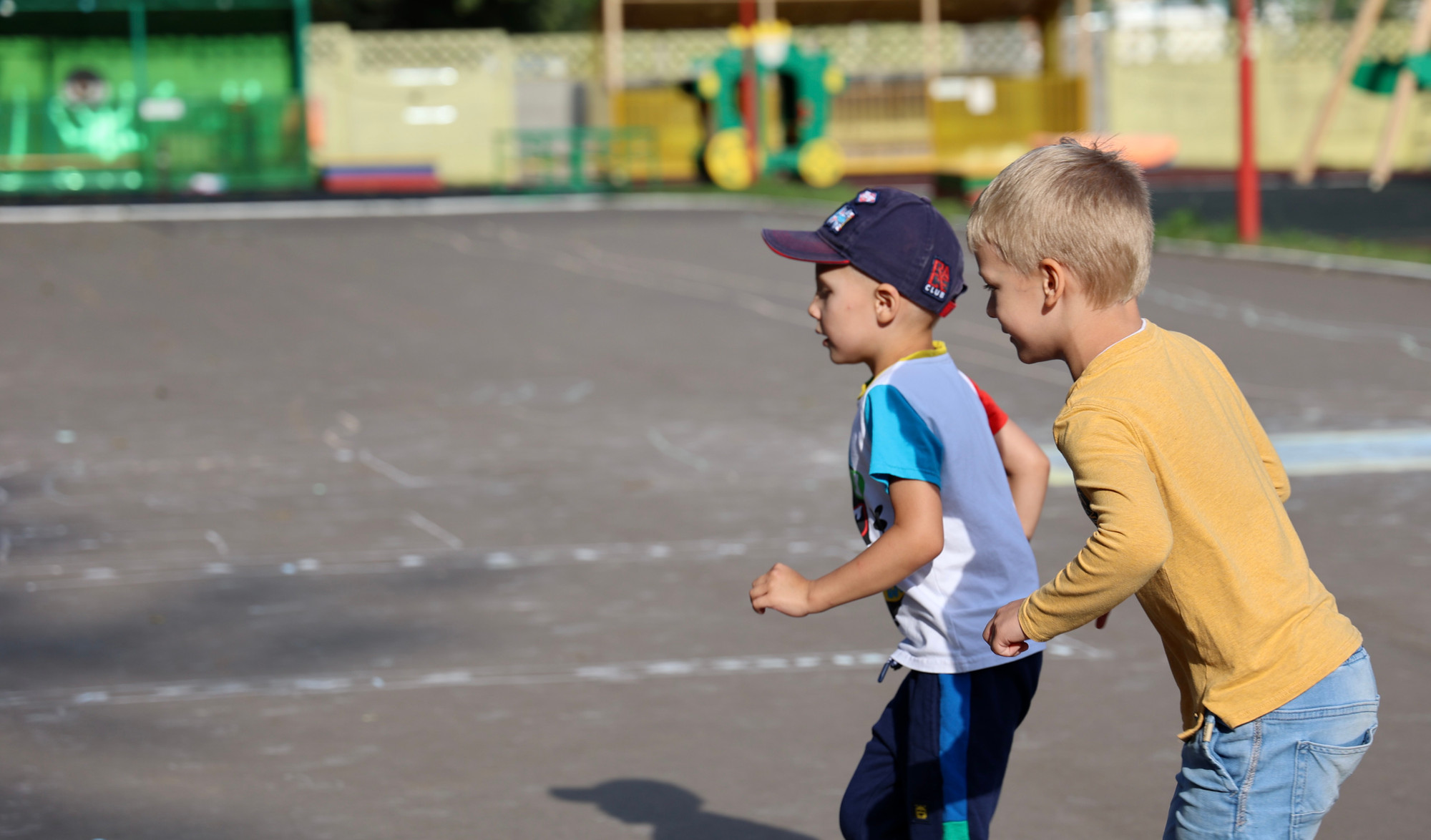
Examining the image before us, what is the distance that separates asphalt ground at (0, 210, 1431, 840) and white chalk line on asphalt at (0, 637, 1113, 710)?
16 millimetres

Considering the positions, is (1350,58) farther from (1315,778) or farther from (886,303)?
(1315,778)

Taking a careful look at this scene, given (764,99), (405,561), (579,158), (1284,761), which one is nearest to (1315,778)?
(1284,761)

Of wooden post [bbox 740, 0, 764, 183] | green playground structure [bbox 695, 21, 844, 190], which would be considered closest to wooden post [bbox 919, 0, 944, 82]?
green playground structure [bbox 695, 21, 844, 190]

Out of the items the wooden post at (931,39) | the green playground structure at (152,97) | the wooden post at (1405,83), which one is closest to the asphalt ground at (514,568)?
the wooden post at (1405,83)

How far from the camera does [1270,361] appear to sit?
10.7 meters

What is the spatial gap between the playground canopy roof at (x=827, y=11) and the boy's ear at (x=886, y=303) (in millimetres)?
31168

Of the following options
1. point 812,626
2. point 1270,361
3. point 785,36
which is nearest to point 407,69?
point 785,36

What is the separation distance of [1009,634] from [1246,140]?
15.0m

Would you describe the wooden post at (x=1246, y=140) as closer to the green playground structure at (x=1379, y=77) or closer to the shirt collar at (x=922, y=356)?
the green playground structure at (x=1379, y=77)

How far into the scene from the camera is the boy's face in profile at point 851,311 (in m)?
2.78

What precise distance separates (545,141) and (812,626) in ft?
81.7

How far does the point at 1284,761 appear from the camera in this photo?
223 centimetres

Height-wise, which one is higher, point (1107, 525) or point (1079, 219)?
point (1079, 219)

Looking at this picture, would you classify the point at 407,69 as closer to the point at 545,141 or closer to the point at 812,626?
the point at 545,141
